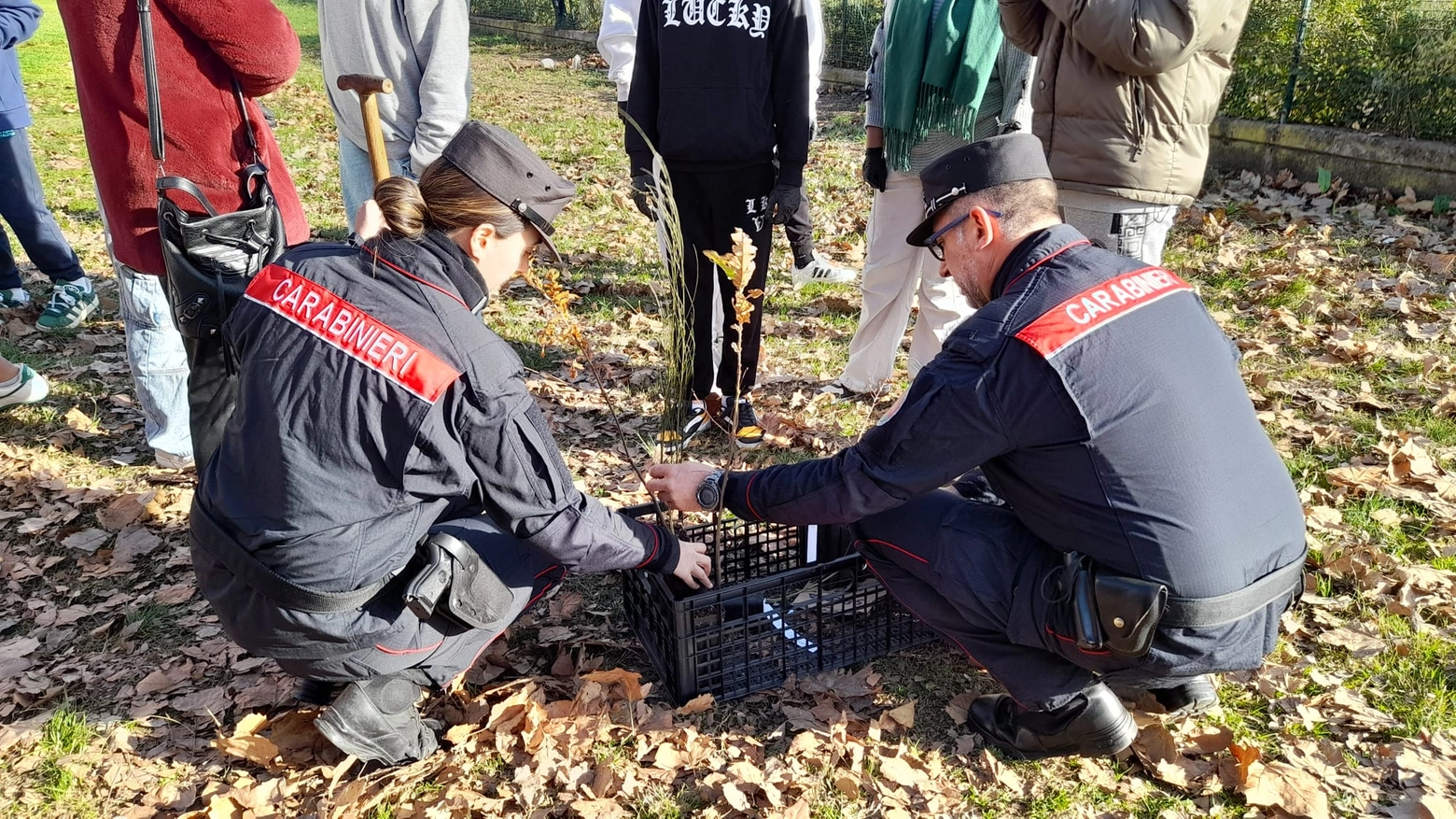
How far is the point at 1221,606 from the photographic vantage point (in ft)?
7.11

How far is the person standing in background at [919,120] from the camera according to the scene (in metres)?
3.83

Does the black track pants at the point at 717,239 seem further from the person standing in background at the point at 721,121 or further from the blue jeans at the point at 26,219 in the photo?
Result: the blue jeans at the point at 26,219

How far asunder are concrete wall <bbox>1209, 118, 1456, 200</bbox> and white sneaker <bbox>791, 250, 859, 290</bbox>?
4205mm

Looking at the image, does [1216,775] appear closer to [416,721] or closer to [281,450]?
[416,721]

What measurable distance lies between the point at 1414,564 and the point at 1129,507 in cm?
179

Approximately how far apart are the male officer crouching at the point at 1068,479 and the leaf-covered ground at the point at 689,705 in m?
0.26

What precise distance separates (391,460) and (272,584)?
0.44m

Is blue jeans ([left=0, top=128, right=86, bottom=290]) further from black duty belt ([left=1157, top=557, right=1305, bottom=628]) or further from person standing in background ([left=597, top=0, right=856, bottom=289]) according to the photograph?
black duty belt ([left=1157, top=557, right=1305, bottom=628])

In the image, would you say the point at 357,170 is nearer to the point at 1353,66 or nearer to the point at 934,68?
the point at 934,68

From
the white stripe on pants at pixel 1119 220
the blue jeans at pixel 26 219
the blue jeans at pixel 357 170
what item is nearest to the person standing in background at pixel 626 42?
the blue jeans at pixel 357 170

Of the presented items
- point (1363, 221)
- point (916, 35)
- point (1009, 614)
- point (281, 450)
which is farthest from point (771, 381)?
point (1363, 221)

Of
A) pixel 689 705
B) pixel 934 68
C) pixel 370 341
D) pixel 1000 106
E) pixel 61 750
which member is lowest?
pixel 61 750

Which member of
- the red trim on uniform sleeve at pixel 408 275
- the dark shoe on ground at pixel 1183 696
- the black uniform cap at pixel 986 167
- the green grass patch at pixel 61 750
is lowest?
the green grass patch at pixel 61 750

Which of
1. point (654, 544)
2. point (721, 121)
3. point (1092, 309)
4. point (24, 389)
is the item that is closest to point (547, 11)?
point (24, 389)
